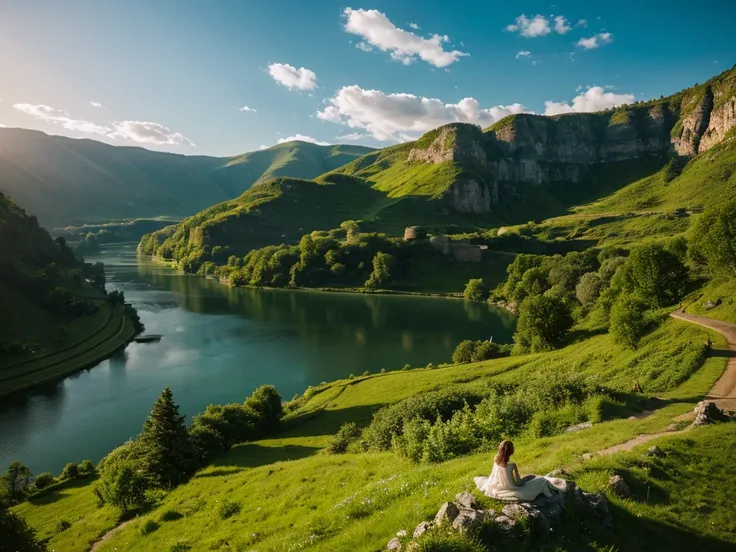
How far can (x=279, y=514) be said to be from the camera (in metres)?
16.9

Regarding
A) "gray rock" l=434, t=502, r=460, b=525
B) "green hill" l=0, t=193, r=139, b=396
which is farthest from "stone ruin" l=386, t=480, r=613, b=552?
"green hill" l=0, t=193, r=139, b=396

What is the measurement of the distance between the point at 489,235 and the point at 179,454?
165m

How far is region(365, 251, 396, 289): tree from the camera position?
487ft

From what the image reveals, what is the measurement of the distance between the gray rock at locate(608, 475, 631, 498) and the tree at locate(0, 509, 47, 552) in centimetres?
1982

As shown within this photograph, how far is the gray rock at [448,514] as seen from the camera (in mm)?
9406

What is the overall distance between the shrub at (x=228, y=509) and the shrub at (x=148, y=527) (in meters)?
3.67

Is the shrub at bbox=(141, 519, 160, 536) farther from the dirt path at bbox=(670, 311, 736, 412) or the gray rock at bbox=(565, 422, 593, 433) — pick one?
the dirt path at bbox=(670, 311, 736, 412)

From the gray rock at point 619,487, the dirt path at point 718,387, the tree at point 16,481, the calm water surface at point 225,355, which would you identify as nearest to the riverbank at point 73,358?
the calm water surface at point 225,355

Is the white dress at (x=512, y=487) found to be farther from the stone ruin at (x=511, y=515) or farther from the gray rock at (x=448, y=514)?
the gray rock at (x=448, y=514)

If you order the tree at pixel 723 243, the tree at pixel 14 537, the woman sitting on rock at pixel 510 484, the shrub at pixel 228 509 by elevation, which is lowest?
the shrub at pixel 228 509

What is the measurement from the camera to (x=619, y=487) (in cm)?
1178

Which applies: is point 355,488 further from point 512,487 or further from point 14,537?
point 14,537

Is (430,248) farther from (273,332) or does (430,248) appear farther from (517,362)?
(517,362)

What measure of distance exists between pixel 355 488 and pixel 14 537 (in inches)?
488
